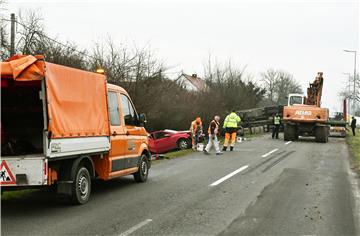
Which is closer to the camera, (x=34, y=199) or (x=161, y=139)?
(x=34, y=199)

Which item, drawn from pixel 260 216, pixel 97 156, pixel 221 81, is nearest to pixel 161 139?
pixel 97 156

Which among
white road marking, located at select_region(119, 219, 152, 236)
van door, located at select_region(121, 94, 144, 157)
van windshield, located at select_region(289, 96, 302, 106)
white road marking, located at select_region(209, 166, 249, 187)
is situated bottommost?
white road marking, located at select_region(209, 166, 249, 187)

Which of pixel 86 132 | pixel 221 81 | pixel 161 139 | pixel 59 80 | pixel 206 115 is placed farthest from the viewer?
pixel 221 81

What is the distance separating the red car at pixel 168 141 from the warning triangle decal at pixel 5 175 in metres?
18.4

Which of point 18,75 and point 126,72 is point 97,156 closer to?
point 18,75

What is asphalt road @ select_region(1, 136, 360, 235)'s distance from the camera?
22.7 ft

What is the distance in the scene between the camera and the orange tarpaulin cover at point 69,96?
25.2 feet

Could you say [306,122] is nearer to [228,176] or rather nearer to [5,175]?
[228,176]

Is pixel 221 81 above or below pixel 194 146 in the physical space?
above

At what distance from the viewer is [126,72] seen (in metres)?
24.8

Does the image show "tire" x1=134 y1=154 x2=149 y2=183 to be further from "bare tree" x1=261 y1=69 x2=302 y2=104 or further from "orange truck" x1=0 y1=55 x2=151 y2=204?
"bare tree" x1=261 y1=69 x2=302 y2=104

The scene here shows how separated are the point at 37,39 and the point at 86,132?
15842 millimetres

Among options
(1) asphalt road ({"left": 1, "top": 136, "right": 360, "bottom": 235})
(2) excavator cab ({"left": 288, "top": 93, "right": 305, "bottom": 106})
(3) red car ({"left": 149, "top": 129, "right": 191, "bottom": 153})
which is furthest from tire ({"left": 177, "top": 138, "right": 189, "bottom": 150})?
(2) excavator cab ({"left": 288, "top": 93, "right": 305, "bottom": 106})

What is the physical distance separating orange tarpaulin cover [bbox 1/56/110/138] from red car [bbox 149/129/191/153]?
54.2 ft
